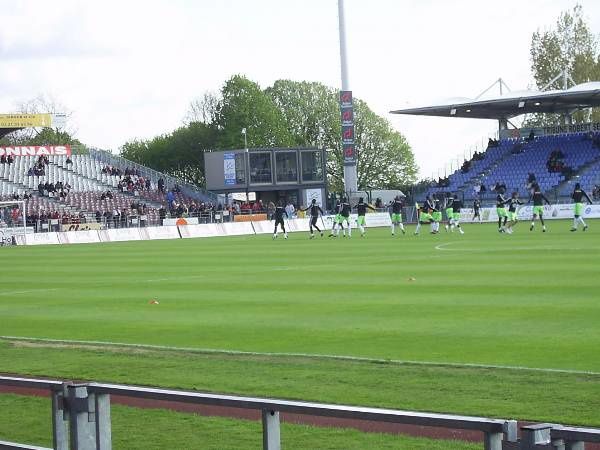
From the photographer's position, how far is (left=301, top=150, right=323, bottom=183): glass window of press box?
95.6 m

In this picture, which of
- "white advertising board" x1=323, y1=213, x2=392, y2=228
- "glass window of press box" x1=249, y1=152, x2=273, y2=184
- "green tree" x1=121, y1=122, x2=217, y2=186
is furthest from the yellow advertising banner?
"green tree" x1=121, y1=122, x2=217, y2=186

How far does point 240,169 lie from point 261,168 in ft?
5.84

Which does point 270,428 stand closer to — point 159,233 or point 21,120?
point 159,233

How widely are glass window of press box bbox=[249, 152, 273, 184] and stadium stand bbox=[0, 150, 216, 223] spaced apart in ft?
13.9

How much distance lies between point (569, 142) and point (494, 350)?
6497cm

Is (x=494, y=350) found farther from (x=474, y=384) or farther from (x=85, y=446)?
(x=85, y=446)

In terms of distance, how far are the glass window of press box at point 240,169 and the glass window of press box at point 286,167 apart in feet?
9.89

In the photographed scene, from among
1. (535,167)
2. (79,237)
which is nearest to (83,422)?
(79,237)

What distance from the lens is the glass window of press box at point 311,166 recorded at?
95562 mm

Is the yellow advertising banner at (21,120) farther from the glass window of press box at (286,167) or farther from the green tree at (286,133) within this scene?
the green tree at (286,133)

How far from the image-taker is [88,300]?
24.8 metres

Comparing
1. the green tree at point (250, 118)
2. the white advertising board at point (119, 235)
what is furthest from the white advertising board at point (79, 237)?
the green tree at point (250, 118)

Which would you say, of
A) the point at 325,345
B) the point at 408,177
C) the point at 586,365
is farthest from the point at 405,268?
the point at 408,177

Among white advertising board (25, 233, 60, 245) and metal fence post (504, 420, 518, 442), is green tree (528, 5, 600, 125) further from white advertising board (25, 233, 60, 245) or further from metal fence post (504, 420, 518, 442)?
metal fence post (504, 420, 518, 442)
